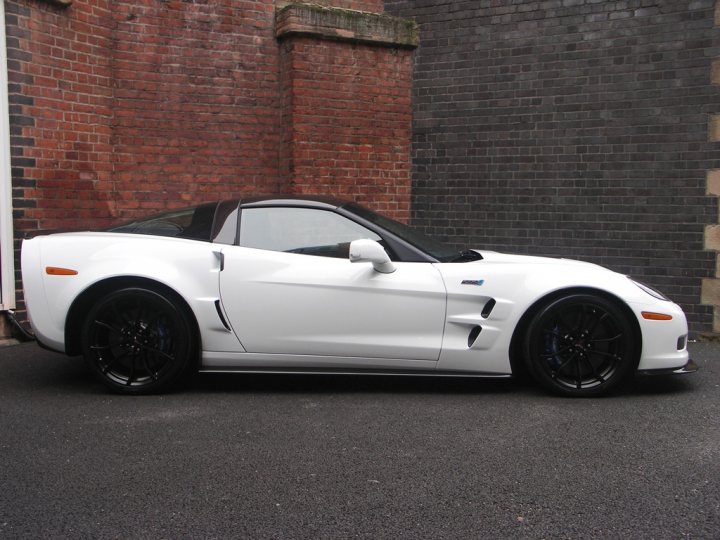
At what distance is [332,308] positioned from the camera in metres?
4.57

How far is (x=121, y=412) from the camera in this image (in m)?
4.30

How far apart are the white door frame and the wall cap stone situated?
284cm

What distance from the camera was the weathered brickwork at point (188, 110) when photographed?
21.5ft

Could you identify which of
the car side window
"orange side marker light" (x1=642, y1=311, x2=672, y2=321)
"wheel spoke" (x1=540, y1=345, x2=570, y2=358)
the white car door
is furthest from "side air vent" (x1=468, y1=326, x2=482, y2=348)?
"orange side marker light" (x1=642, y1=311, x2=672, y2=321)

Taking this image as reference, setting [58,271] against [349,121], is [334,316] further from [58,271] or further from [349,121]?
[349,121]

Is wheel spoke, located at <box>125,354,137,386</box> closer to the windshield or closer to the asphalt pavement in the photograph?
the asphalt pavement

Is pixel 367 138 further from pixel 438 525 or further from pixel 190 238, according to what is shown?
pixel 438 525

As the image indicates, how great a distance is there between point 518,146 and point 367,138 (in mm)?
1691

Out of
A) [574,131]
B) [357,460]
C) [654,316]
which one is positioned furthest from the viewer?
[574,131]

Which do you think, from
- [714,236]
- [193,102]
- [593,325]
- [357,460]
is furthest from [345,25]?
[357,460]

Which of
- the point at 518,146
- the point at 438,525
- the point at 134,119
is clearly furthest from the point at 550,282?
the point at 134,119

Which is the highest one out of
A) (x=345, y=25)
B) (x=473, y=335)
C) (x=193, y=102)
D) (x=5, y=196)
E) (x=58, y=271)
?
(x=345, y=25)

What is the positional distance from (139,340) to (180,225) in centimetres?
87

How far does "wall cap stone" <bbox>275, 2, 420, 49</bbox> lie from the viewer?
25.5ft
